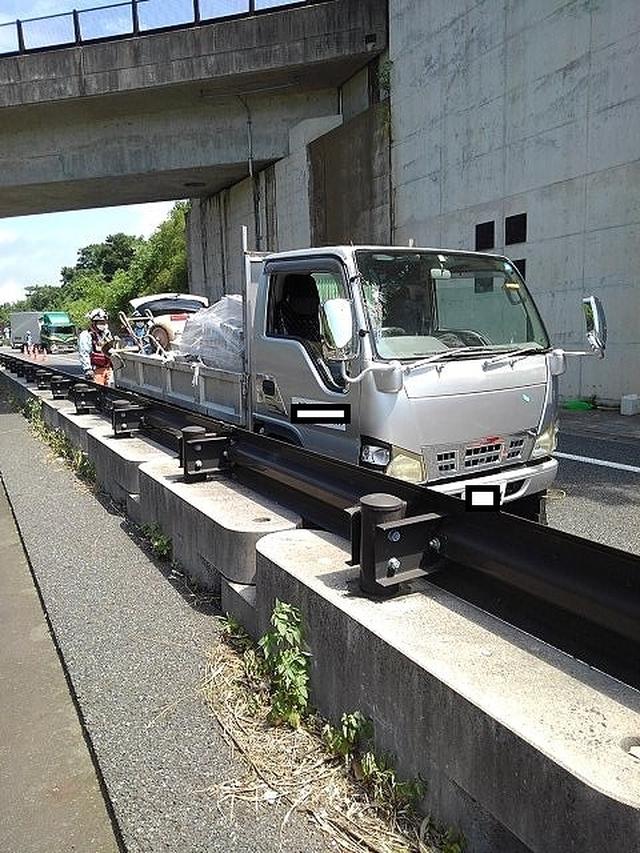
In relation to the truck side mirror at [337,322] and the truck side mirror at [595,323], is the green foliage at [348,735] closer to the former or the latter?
the truck side mirror at [337,322]

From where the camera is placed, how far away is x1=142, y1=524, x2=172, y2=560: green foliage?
492 cm

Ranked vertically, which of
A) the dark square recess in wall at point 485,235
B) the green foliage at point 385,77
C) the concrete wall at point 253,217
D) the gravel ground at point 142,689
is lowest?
the gravel ground at point 142,689

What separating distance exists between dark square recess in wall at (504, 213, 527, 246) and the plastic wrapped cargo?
8.46 m

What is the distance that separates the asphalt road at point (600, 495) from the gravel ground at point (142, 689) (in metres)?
3.26

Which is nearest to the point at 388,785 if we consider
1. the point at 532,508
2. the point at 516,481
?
the point at 516,481

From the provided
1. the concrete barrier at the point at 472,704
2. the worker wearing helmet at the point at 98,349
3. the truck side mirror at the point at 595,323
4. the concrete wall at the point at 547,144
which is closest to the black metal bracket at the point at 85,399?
the worker wearing helmet at the point at 98,349

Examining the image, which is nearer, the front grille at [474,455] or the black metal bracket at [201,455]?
the front grille at [474,455]

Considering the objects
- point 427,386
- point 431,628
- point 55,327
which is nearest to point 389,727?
point 431,628

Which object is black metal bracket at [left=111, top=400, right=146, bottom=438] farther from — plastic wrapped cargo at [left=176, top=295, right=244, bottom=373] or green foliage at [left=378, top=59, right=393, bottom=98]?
green foliage at [left=378, top=59, right=393, bottom=98]

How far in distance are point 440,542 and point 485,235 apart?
12.6 m

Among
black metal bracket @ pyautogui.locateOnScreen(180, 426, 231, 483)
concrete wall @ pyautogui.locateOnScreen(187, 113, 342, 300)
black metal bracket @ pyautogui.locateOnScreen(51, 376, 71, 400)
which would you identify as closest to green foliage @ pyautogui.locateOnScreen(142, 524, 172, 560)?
black metal bracket @ pyautogui.locateOnScreen(180, 426, 231, 483)

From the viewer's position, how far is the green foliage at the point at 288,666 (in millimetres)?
2896

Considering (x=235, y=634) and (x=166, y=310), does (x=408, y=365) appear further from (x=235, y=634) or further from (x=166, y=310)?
(x=166, y=310)

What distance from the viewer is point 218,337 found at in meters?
6.62
